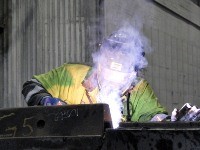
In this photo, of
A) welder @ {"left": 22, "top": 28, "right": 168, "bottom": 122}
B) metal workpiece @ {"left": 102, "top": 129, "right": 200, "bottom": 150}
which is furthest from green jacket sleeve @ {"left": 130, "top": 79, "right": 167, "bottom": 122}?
metal workpiece @ {"left": 102, "top": 129, "right": 200, "bottom": 150}

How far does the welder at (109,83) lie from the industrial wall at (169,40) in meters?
3.61

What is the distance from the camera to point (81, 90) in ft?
11.7

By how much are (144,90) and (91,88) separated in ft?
1.31

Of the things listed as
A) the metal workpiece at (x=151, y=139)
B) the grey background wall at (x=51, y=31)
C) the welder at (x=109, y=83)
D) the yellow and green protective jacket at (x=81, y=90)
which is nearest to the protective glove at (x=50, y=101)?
the welder at (x=109, y=83)

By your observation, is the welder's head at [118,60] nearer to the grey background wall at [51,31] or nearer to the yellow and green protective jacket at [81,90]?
the yellow and green protective jacket at [81,90]

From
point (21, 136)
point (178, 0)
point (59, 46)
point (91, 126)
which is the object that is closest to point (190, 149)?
point (91, 126)

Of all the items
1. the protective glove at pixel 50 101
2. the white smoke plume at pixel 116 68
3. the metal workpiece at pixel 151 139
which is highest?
the white smoke plume at pixel 116 68

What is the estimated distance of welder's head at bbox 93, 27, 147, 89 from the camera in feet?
11.2

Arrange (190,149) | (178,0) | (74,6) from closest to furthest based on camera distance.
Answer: (190,149), (74,6), (178,0)

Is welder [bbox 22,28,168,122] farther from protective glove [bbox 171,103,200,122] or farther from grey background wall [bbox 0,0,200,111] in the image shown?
grey background wall [bbox 0,0,200,111]

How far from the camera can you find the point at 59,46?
24.0 feet

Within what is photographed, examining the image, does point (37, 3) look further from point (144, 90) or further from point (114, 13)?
point (144, 90)

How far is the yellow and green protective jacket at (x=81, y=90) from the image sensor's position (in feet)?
11.6

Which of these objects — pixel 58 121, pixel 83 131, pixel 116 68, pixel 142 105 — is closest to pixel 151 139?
pixel 83 131
